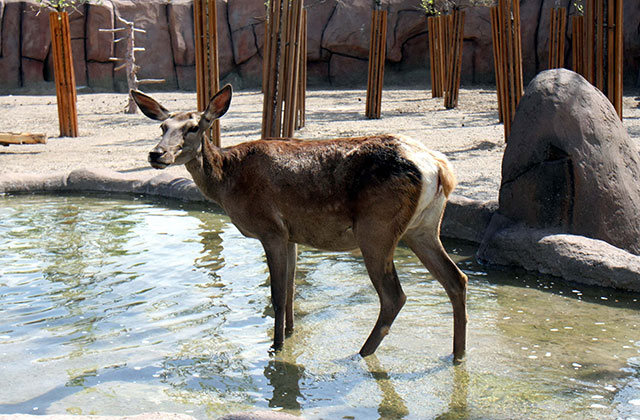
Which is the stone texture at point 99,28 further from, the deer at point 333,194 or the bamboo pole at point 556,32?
the deer at point 333,194

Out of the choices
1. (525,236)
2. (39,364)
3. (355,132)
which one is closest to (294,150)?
(39,364)

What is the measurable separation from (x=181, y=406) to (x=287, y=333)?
3.97ft

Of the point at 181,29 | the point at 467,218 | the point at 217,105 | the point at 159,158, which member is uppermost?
the point at 181,29

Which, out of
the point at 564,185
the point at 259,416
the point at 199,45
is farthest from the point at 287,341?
the point at 199,45

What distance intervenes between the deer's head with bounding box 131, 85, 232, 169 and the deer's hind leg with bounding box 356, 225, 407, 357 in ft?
3.82

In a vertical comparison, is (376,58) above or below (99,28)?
below

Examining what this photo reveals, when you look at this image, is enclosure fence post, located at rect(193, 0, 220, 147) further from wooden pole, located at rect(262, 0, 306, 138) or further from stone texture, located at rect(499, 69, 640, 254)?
stone texture, located at rect(499, 69, 640, 254)

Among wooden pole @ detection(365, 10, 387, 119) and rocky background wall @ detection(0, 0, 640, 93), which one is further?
rocky background wall @ detection(0, 0, 640, 93)

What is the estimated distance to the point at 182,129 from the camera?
15.3 feet

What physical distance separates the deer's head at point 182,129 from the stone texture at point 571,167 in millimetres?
2981

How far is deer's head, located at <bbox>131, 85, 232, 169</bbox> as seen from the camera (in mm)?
4504

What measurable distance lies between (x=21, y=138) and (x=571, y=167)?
896cm

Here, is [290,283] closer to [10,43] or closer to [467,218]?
[467,218]

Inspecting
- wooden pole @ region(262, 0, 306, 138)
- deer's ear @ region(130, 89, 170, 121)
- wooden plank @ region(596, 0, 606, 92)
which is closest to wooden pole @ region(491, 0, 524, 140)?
wooden plank @ region(596, 0, 606, 92)
